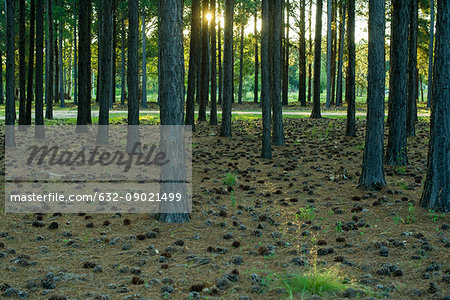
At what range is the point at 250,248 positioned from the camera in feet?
17.5

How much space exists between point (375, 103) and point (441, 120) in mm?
1725

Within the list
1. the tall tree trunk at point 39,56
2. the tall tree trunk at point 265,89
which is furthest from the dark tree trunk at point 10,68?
the tall tree trunk at point 265,89

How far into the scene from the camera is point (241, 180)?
30.9ft

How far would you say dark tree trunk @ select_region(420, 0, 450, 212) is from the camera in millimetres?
6582

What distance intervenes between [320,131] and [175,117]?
12.1m

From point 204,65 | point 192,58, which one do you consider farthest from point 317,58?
point 192,58

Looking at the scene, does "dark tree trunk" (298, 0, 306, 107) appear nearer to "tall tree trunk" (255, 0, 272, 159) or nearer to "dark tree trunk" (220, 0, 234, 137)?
"dark tree trunk" (220, 0, 234, 137)

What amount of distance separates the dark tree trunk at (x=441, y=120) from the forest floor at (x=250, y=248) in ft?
1.47

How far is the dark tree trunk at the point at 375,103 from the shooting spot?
26.6 feet

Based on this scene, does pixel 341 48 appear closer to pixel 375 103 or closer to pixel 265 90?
pixel 265 90

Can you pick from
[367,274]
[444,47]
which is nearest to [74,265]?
[367,274]

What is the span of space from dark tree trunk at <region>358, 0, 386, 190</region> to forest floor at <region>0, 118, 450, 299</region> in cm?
43

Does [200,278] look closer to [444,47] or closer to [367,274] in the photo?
[367,274]

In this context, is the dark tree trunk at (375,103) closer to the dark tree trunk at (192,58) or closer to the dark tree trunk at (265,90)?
the dark tree trunk at (265,90)
